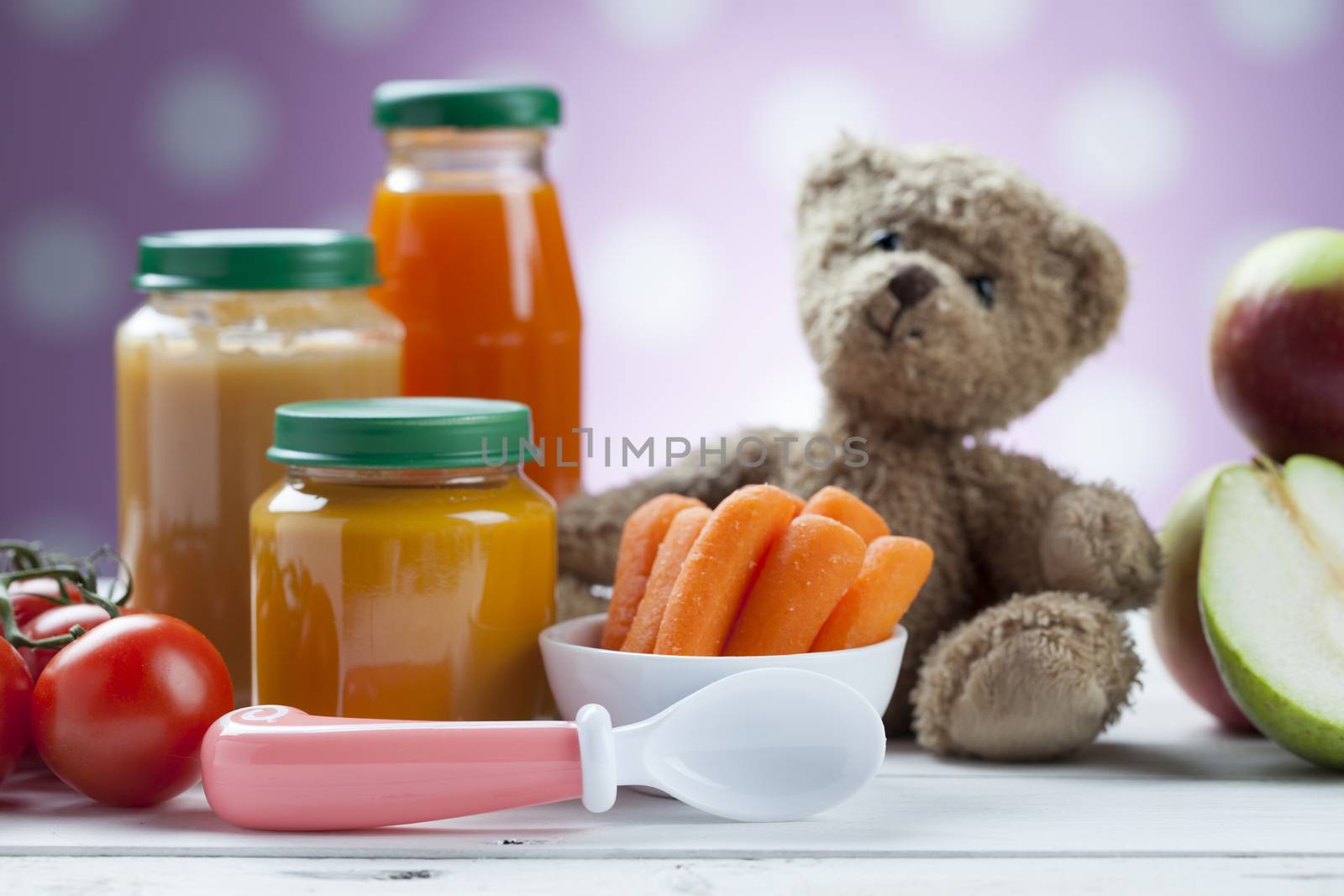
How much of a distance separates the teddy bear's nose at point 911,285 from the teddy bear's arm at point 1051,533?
0.14m

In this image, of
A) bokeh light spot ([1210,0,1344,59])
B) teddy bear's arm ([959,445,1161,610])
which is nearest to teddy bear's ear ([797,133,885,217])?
teddy bear's arm ([959,445,1161,610])

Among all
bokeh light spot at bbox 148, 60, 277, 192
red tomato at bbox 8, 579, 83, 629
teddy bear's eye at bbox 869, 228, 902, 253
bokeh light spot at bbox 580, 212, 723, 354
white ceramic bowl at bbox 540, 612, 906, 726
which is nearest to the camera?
white ceramic bowl at bbox 540, 612, 906, 726

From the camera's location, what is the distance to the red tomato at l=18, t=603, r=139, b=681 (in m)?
0.86

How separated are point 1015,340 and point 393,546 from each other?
1.40 feet

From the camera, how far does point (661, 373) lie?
6.73 feet

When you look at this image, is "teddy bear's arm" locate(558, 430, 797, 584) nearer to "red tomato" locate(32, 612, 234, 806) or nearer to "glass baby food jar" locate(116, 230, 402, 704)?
"glass baby food jar" locate(116, 230, 402, 704)

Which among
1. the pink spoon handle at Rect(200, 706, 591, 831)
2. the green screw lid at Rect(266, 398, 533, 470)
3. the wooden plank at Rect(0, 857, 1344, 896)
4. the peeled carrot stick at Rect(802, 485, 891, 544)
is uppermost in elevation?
the green screw lid at Rect(266, 398, 533, 470)

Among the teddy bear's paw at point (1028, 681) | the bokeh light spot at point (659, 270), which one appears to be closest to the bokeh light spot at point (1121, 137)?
the bokeh light spot at point (659, 270)

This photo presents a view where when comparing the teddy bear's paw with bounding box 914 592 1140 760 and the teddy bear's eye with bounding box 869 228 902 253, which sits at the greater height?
the teddy bear's eye with bounding box 869 228 902 253

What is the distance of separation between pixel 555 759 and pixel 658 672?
82 mm

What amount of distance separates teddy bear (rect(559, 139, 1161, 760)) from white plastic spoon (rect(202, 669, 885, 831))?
0.18 m

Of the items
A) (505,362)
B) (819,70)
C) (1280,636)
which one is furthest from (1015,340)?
(819,70)

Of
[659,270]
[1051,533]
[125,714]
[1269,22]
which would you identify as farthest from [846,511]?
[1269,22]

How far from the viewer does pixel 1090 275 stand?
1.00 metres
